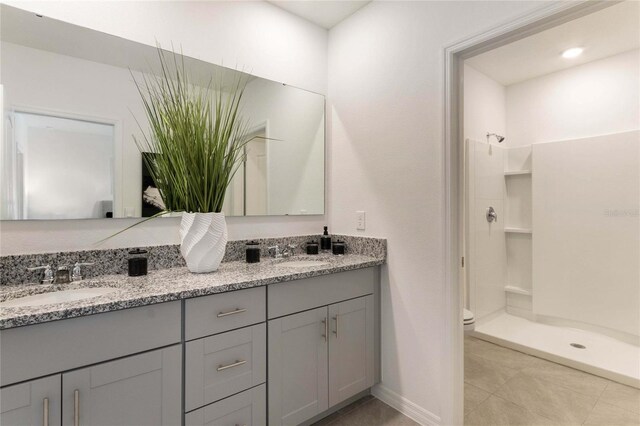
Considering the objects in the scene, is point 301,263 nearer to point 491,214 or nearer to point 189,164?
point 189,164

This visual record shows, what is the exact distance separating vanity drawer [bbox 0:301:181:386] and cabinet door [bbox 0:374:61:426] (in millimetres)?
26

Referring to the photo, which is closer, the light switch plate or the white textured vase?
the white textured vase

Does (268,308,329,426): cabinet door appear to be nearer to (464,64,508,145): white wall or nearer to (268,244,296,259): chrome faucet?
(268,244,296,259): chrome faucet

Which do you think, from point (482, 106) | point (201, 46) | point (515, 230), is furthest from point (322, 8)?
point (515, 230)

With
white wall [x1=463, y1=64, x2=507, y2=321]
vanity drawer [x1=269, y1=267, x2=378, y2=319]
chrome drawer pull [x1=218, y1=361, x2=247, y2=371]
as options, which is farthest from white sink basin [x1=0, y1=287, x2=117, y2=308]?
white wall [x1=463, y1=64, x2=507, y2=321]

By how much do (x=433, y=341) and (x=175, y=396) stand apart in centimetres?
122

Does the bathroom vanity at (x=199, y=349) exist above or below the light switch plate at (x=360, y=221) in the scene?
below

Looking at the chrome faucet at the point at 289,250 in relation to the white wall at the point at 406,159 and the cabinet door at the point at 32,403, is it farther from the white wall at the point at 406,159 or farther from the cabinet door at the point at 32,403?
the cabinet door at the point at 32,403

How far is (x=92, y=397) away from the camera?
3.31 ft

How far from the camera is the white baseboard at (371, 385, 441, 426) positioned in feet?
5.49

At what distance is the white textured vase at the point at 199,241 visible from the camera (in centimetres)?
146

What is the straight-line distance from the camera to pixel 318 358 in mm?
1603

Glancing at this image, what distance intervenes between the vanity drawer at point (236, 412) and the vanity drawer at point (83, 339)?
0.31 metres

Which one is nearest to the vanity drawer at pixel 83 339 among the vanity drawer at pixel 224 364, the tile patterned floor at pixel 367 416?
the vanity drawer at pixel 224 364
